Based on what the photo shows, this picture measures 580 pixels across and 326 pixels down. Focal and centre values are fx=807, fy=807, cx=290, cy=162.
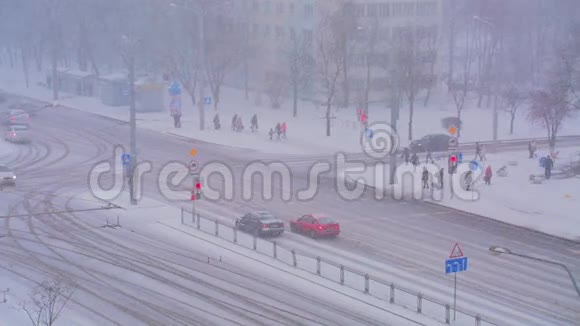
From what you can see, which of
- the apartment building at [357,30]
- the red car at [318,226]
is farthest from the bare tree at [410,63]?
the red car at [318,226]

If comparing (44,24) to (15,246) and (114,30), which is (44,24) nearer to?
(114,30)

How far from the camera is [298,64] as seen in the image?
65375 millimetres

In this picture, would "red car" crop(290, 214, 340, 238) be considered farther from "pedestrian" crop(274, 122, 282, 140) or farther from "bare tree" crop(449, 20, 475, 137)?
"bare tree" crop(449, 20, 475, 137)

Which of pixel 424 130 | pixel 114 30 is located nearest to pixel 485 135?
pixel 424 130

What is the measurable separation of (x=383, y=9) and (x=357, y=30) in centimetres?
557

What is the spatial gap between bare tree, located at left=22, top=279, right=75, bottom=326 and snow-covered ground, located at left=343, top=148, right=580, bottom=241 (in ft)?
58.6

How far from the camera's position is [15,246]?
27.5m

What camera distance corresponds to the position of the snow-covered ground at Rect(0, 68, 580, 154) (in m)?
50.8

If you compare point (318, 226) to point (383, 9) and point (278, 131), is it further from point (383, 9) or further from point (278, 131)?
point (383, 9)

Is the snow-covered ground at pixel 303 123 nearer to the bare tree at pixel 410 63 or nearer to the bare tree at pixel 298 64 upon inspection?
the bare tree at pixel 298 64

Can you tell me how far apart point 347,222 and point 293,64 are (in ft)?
111

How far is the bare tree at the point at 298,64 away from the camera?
6266 centimetres

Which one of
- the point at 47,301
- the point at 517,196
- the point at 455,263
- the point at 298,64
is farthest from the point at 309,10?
the point at 47,301

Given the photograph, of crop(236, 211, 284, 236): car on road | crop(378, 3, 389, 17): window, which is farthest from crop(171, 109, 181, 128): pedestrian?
crop(236, 211, 284, 236): car on road
